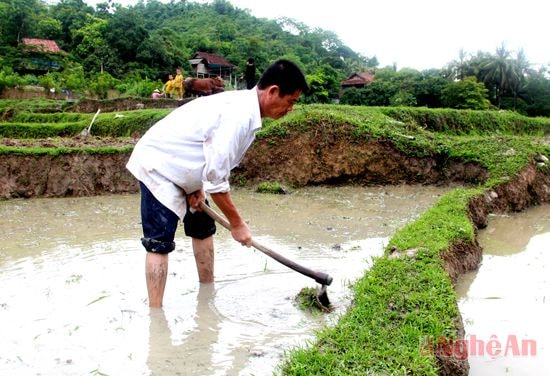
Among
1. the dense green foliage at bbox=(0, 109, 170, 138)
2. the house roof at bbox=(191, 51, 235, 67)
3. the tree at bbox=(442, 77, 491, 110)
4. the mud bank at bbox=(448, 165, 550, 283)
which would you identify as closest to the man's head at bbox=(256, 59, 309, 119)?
the mud bank at bbox=(448, 165, 550, 283)

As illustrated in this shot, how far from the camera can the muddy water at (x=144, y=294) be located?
2.96 m

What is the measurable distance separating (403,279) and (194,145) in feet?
6.04

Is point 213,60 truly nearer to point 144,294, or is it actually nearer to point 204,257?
point 204,257

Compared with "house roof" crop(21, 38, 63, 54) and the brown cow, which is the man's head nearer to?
the brown cow

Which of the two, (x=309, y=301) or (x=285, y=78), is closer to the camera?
(x=285, y=78)

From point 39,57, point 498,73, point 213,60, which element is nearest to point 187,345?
point 39,57

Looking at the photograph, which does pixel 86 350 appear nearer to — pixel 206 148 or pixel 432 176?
pixel 206 148

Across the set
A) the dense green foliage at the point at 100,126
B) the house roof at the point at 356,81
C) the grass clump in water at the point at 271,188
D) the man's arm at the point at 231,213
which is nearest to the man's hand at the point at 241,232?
the man's arm at the point at 231,213

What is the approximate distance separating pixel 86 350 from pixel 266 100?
6.32ft

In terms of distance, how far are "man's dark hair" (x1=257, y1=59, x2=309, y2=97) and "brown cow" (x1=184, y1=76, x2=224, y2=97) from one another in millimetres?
11188

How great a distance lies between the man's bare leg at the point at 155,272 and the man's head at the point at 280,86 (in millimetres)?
1258

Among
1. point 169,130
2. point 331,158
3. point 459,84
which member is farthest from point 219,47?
point 169,130

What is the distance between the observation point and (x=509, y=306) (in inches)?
161

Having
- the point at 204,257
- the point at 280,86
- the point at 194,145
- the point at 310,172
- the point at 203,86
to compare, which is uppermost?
the point at 280,86
